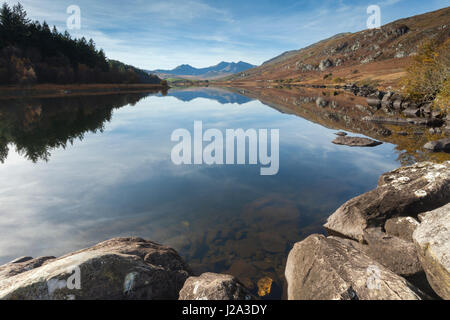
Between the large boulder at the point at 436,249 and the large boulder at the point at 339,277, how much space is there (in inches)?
23.0

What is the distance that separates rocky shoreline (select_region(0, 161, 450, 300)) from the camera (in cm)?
450

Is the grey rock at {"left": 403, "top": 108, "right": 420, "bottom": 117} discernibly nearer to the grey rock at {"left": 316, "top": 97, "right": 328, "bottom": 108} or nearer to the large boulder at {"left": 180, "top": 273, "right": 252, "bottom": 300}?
the grey rock at {"left": 316, "top": 97, "right": 328, "bottom": 108}

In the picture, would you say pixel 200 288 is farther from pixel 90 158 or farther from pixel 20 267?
pixel 90 158

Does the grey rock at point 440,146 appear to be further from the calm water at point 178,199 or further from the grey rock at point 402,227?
the grey rock at point 402,227

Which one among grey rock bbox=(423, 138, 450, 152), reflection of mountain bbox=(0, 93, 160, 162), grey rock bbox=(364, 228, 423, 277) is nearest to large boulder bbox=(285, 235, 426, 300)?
grey rock bbox=(364, 228, 423, 277)

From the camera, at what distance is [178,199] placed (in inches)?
492

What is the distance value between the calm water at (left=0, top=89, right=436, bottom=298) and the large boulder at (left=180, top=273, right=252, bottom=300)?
2.32m

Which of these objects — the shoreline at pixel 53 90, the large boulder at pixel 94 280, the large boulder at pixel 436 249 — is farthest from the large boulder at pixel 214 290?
the shoreline at pixel 53 90

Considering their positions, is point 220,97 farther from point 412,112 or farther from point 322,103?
point 412,112

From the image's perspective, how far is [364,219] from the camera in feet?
28.8

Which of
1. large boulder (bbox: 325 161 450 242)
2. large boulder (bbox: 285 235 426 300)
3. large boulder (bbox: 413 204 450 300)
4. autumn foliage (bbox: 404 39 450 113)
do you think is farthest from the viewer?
autumn foliage (bbox: 404 39 450 113)

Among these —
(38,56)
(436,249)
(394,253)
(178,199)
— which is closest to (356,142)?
(394,253)

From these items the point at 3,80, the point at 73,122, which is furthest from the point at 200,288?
the point at 3,80
